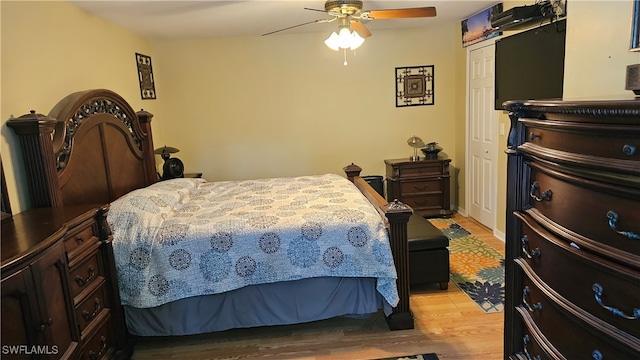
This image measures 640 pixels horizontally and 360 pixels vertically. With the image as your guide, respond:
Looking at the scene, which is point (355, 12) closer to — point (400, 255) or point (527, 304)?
point (400, 255)

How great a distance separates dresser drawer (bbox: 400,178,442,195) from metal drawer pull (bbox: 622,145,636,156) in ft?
13.3

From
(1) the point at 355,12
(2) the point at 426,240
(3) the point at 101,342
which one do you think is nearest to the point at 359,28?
(1) the point at 355,12

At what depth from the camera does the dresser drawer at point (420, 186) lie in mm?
4957

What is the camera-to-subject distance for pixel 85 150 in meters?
2.84

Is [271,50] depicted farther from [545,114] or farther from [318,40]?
[545,114]

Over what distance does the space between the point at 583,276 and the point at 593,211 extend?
0.18 meters

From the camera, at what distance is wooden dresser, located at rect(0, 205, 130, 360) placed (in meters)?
1.45

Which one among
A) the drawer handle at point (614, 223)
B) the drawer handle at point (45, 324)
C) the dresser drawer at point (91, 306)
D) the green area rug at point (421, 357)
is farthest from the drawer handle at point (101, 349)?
the drawer handle at point (614, 223)

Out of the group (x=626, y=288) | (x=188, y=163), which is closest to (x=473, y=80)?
(x=188, y=163)

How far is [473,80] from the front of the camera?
4617 mm

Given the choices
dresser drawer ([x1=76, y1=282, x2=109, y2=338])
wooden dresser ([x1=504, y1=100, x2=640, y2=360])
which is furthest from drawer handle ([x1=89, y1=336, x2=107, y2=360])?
wooden dresser ([x1=504, y1=100, x2=640, y2=360])

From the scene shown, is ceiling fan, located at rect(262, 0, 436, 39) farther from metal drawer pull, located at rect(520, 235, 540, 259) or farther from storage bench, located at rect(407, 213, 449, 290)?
metal drawer pull, located at rect(520, 235, 540, 259)

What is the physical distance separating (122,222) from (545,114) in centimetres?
236

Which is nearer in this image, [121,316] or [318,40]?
[121,316]
